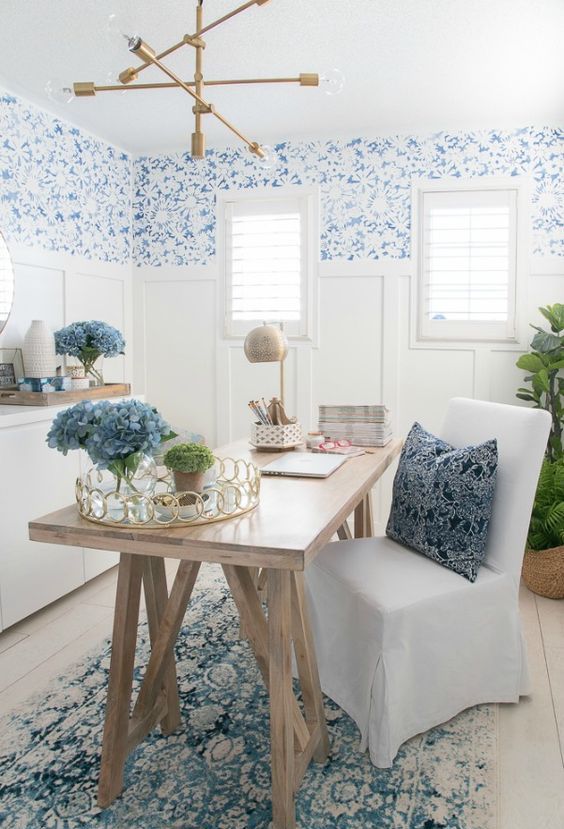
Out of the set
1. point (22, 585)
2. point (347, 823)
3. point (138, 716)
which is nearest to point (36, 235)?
point (22, 585)

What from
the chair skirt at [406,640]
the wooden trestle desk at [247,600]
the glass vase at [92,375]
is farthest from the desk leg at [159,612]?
the glass vase at [92,375]

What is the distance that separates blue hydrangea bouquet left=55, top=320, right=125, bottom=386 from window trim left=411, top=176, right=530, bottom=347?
1.81m

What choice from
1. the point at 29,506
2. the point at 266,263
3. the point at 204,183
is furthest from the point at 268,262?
the point at 29,506

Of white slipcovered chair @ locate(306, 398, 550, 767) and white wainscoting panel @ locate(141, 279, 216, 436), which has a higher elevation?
white wainscoting panel @ locate(141, 279, 216, 436)

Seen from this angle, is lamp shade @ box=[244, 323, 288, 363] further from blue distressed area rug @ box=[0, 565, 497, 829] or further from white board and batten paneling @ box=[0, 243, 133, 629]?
blue distressed area rug @ box=[0, 565, 497, 829]

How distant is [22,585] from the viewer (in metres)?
2.73

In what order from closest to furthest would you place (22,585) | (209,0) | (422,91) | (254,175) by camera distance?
(209,0) < (22,585) < (422,91) < (254,175)

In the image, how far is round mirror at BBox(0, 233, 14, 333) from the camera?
312 cm

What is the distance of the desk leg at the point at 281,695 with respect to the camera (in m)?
1.54

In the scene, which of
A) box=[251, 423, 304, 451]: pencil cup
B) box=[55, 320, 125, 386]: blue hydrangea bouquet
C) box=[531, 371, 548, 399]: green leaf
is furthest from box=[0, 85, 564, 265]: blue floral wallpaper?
box=[251, 423, 304, 451]: pencil cup

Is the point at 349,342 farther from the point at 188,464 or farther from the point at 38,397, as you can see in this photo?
the point at 188,464

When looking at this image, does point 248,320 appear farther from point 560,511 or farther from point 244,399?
point 560,511

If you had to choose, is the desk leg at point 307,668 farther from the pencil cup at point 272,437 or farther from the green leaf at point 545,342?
the green leaf at point 545,342

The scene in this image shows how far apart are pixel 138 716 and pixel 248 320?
285 centimetres
